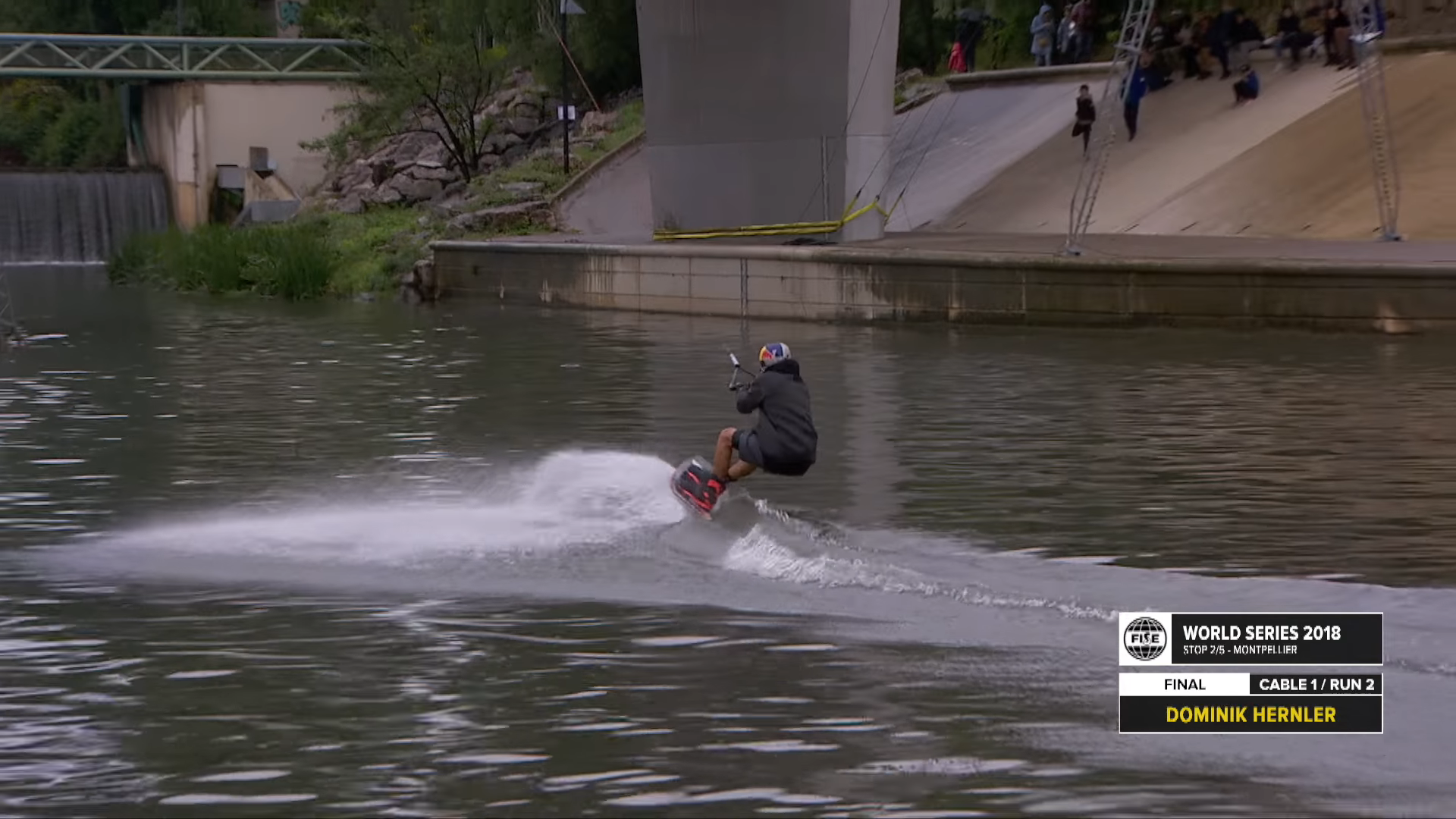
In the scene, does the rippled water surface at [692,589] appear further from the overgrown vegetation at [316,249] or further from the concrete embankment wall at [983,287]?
the overgrown vegetation at [316,249]

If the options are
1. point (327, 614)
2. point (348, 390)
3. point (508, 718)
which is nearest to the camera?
point (508, 718)

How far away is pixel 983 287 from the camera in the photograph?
3045 centimetres

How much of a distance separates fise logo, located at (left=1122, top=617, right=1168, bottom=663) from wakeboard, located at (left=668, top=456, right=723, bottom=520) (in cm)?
440

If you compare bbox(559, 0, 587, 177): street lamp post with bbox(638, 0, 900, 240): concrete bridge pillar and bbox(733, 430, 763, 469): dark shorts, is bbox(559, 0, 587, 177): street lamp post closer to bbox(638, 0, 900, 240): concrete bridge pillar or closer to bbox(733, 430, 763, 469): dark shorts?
bbox(638, 0, 900, 240): concrete bridge pillar

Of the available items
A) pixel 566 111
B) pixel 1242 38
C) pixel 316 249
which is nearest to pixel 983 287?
pixel 1242 38

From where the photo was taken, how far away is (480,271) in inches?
1604

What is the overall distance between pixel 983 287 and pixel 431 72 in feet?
87.7

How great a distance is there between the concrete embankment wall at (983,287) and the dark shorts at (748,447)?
588 inches

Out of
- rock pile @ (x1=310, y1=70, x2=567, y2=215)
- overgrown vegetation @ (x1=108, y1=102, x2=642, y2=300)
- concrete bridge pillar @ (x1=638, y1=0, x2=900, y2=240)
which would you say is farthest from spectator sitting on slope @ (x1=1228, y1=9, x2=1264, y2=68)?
rock pile @ (x1=310, y1=70, x2=567, y2=215)

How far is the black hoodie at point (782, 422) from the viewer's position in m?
14.0

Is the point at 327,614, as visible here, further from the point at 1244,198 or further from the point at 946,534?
the point at 1244,198

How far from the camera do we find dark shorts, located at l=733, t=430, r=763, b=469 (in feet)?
46.1

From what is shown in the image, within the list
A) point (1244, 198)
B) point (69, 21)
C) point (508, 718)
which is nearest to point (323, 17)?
point (69, 21)

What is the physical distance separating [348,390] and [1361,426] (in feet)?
37.8
